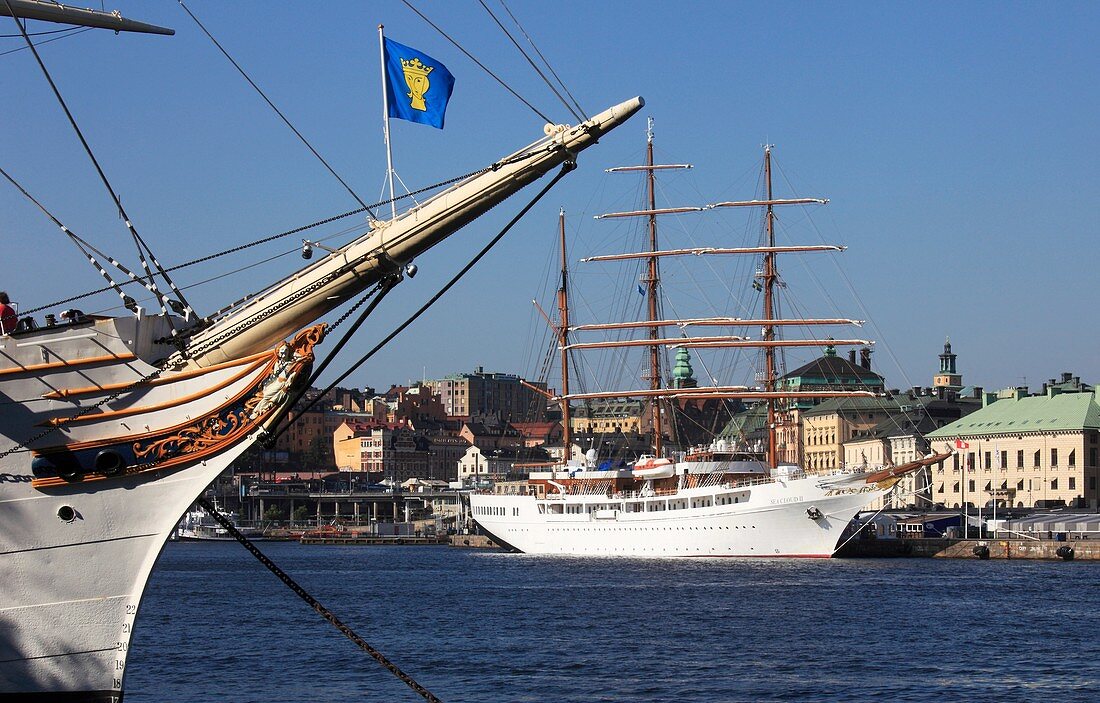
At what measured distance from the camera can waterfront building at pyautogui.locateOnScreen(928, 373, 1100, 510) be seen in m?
112

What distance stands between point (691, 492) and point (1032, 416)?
47.2 m

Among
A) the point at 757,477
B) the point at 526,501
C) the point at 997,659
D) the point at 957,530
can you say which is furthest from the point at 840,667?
the point at 957,530

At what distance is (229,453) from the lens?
17.7 m

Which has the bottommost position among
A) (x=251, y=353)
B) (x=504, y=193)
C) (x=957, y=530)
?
(x=957, y=530)

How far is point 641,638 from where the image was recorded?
35.2 meters

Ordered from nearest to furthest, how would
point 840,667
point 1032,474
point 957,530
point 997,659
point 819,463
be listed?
point 840,667 < point 997,659 < point 957,530 < point 1032,474 < point 819,463

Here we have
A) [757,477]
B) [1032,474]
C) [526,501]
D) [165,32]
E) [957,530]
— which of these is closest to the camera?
[165,32]

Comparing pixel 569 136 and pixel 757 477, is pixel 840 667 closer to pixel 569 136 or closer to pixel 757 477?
pixel 569 136

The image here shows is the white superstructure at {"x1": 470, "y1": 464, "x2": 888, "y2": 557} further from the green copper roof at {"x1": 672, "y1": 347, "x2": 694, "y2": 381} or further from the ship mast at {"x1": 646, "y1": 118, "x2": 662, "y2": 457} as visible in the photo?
the green copper roof at {"x1": 672, "y1": 347, "x2": 694, "y2": 381}

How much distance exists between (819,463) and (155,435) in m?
147

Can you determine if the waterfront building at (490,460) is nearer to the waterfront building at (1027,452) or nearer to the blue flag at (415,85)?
the waterfront building at (1027,452)

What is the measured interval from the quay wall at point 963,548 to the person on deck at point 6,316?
68.2 metres

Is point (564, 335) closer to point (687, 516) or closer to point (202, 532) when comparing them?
point (687, 516)

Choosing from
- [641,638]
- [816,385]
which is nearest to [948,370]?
[816,385]
